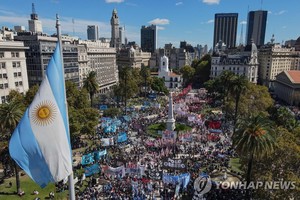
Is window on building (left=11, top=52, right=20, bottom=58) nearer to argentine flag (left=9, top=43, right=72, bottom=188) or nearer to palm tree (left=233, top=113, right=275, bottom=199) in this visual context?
palm tree (left=233, top=113, right=275, bottom=199)

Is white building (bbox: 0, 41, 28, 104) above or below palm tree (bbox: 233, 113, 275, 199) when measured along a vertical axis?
above

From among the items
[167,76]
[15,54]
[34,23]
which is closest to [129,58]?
[167,76]

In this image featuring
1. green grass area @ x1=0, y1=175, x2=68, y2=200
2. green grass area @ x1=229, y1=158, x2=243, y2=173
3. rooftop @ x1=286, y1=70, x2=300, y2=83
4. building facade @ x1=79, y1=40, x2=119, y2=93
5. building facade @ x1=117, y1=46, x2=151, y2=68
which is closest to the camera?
green grass area @ x1=0, y1=175, x2=68, y2=200

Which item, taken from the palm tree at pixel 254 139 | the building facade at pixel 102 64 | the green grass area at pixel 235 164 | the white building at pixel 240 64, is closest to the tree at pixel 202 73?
the white building at pixel 240 64

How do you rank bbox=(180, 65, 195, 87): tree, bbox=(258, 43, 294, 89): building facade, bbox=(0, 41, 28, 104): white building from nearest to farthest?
bbox=(0, 41, 28, 104): white building < bbox=(258, 43, 294, 89): building facade < bbox=(180, 65, 195, 87): tree

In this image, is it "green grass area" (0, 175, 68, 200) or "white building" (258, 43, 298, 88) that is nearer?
"green grass area" (0, 175, 68, 200)

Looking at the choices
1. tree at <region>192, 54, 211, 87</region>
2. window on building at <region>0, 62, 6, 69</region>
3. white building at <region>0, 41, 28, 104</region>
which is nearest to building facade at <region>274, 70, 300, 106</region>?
tree at <region>192, 54, 211, 87</region>

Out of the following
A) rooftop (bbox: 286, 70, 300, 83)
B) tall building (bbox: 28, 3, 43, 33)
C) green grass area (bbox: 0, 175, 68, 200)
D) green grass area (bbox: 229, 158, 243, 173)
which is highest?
tall building (bbox: 28, 3, 43, 33)

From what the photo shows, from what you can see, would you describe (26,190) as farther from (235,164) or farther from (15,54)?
(15,54)

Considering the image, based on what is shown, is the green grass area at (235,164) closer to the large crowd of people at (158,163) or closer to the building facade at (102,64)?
the large crowd of people at (158,163)
